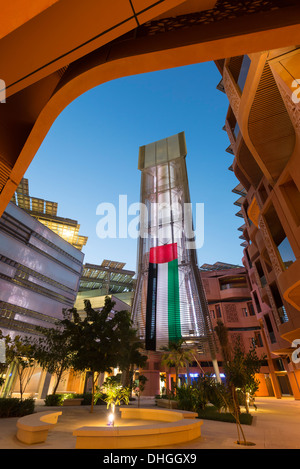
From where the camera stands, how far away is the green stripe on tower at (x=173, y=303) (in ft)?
91.8

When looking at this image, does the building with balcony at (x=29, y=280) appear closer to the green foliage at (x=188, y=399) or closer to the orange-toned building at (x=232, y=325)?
the green foliage at (x=188, y=399)

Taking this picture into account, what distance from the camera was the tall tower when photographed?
2841cm

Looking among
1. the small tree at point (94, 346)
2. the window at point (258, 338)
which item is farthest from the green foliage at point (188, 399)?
the window at point (258, 338)

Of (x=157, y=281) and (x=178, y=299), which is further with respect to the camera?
(x=157, y=281)

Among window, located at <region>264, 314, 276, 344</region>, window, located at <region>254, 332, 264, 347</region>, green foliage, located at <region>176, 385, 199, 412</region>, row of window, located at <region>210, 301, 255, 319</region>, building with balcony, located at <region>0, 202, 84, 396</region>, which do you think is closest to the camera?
green foliage, located at <region>176, 385, 199, 412</region>

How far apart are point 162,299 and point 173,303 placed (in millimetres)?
1690

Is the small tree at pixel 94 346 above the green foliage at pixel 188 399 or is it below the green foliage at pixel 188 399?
above

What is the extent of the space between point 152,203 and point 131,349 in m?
23.9

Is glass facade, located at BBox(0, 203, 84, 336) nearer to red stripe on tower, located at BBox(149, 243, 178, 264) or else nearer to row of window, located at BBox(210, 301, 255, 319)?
red stripe on tower, located at BBox(149, 243, 178, 264)

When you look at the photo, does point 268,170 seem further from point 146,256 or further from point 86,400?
point 146,256

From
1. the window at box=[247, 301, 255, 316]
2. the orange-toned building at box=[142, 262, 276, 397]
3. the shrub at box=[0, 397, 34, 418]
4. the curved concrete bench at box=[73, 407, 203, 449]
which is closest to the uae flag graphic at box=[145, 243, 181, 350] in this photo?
the orange-toned building at box=[142, 262, 276, 397]

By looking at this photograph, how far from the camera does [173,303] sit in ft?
99.9
